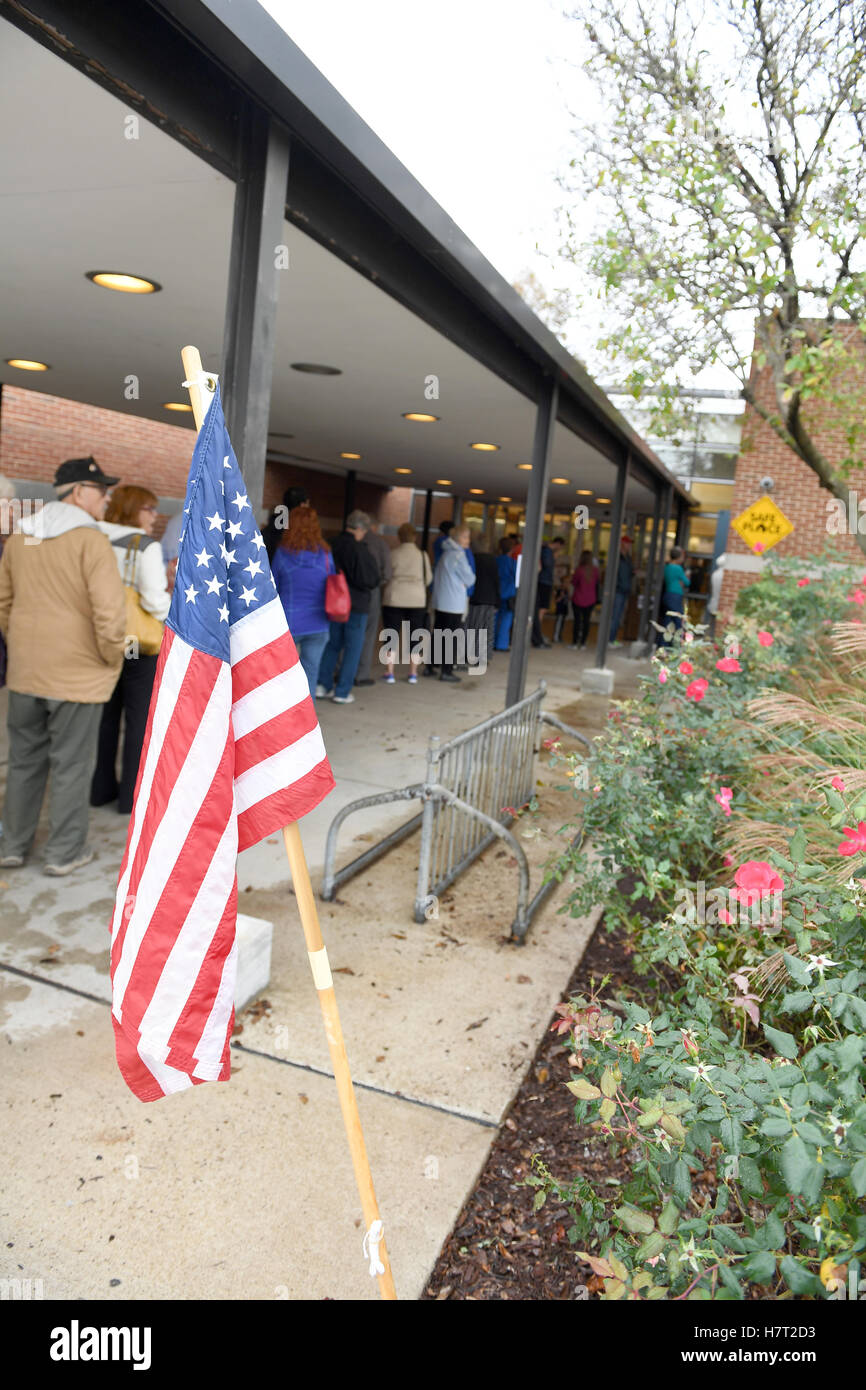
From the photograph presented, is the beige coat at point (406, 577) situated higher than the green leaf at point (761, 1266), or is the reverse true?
the beige coat at point (406, 577)

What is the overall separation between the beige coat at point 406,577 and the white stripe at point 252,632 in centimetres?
839

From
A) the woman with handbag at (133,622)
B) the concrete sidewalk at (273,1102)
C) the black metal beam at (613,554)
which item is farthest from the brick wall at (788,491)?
the concrete sidewalk at (273,1102)

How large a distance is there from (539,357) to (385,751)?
10.6 feet

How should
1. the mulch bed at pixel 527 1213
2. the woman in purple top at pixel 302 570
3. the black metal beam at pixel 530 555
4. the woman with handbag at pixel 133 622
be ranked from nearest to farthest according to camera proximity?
the mulch bed at pixel 527 1213
the woman with handbag at pixel 133 622
the woman in purple top at pixel 302 570
the black metal beam at pixel 530 555

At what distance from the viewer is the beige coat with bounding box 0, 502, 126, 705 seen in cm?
409

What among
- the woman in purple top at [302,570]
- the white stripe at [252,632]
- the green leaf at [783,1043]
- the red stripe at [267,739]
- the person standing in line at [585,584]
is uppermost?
the person standing in line at [585,584]

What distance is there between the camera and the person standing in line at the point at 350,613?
8758 mm

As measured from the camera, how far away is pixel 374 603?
999 centimetres

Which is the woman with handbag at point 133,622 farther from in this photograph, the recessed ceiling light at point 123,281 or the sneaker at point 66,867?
the recessed ceiling light at point 123,281

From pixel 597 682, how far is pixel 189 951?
1060 centimetres

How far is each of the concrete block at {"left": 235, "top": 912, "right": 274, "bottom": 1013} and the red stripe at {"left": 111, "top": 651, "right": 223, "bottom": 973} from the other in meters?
1.64

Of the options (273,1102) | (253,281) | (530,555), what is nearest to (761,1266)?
(273,1102)
